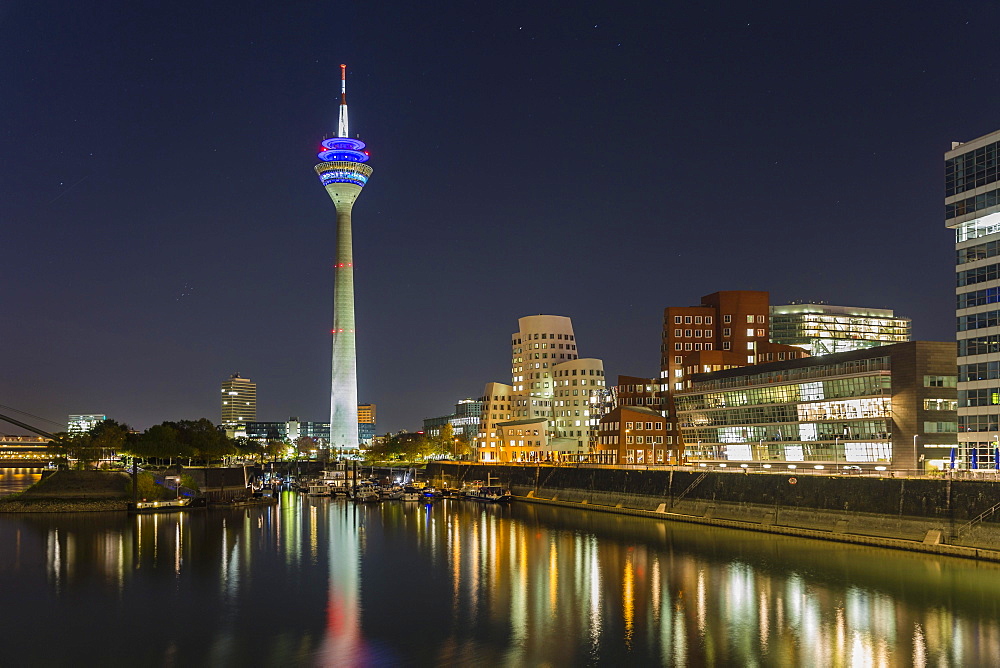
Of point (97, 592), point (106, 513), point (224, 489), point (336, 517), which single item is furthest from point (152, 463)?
point (97, 592)

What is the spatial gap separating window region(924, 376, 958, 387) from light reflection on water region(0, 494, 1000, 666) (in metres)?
27.3

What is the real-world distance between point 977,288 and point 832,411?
28.5m

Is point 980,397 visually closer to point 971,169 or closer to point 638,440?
point 971,169

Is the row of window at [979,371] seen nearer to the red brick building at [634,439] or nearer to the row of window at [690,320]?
the red brick building at [634,439]

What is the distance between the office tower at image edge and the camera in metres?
80.6

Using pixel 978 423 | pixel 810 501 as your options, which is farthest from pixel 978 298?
pixel 810 501

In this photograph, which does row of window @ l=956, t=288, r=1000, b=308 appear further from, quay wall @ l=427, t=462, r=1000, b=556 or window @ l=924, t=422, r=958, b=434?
quay wall @ l=427, t=462, r=1000, b=556

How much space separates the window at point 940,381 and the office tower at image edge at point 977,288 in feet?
33.9

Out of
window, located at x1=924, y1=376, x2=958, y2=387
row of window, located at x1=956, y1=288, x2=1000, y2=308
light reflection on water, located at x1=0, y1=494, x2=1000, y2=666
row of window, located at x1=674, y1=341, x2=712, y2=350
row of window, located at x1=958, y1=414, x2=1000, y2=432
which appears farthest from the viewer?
row of window, located at x1=674, y1=341, x2=712, y2=350

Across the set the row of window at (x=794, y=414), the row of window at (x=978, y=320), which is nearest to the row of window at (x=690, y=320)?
the row of window at (x=794, y=414)

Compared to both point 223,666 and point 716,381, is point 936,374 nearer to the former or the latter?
point 716,381

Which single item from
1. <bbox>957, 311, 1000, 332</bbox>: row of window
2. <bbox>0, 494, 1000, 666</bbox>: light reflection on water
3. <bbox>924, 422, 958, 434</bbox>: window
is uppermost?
<bbox>957, 311, 1000, 332</bbox>: row of window

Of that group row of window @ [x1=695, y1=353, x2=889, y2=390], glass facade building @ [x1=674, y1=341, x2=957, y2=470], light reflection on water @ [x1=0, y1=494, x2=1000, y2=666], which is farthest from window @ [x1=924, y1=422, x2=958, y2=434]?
light reflection on water @ [x1=0, y1=494, x2=1000, y2=666]

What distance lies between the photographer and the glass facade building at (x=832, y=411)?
311ft
